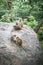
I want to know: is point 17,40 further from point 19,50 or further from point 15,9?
point 15,9

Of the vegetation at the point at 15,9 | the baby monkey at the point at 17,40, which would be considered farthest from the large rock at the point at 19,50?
the vegetation at the point at 15,9

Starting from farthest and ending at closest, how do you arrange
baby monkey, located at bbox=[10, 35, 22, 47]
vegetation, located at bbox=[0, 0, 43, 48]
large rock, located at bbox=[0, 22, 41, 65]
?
vegetation, located at bbox=[0, 0, 43, 48] → baby monkey, located at bbox=[10, 35, 22, 47] → large rock, located at bbox=[0, 22, 41, 65]

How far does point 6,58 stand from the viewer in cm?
299

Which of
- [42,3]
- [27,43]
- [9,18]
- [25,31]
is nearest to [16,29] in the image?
[25,31]

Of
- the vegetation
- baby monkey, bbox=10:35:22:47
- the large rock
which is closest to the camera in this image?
the large rock

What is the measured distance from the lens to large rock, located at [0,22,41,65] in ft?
9.91

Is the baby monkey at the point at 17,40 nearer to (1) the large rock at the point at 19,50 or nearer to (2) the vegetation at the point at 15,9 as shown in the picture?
(1) the large rock at the point at 19,50

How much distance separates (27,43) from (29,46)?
0.08 metres

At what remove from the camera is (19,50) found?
3.24 m

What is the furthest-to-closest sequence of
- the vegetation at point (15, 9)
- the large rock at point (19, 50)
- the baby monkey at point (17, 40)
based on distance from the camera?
1. the vegetation at point (15, 9)
2. the baby monkey at point (17, 40)
3. the large rock at point (19, 50)

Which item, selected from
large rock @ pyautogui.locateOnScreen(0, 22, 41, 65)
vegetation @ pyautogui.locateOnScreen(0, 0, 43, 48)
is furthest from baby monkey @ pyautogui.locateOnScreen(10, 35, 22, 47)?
vegetation @ pyautogui.locateOnScreen(0, 0, 43, 48)

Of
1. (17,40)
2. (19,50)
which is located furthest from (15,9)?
(19,50)

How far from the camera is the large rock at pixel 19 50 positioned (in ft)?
9.91

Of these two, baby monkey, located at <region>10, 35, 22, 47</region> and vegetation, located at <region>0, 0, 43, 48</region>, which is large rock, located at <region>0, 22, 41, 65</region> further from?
vegetation, located at <region>0, 0, 43, 48</region>
